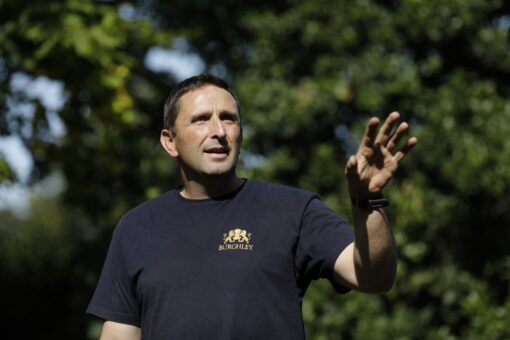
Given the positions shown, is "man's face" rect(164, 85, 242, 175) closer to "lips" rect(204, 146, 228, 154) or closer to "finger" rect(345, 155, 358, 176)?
"lips" rect(204, 146, 228, 154)

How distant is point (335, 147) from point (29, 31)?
2.96m

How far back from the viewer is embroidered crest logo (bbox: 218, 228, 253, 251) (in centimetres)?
318

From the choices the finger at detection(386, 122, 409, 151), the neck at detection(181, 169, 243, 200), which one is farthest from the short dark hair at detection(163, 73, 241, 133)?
the finger at detection(386, 122, 409, 151)

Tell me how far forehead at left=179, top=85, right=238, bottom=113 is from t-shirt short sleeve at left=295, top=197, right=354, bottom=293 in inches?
20.8

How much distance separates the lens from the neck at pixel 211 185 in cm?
338

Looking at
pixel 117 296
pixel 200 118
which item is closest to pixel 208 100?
pixel 200 118

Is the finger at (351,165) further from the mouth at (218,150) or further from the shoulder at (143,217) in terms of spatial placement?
the shoulder at (143,217)

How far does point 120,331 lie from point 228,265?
1.89ft

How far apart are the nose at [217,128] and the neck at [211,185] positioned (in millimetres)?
158

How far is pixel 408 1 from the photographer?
7.82 meters

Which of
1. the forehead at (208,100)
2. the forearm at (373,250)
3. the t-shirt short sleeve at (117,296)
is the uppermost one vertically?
the forehead at (208,100)

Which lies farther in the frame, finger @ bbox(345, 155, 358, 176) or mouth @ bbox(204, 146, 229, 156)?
mouth @ bbox(204, 146, 229, 156)

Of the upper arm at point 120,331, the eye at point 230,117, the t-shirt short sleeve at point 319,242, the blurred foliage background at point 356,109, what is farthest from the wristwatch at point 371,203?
the blurred foliage background at point 356,109

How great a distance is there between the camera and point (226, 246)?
Result: 126 inches
